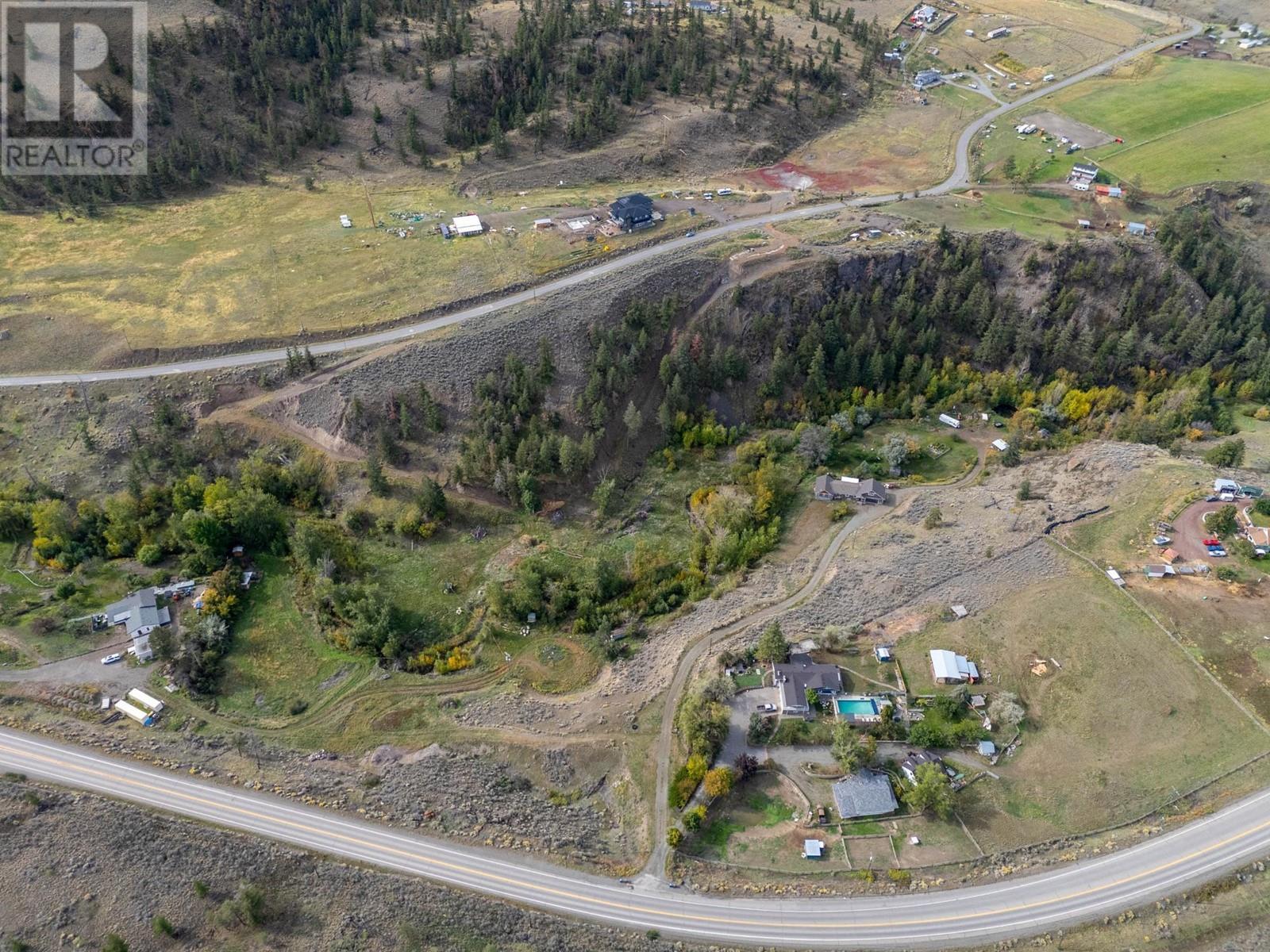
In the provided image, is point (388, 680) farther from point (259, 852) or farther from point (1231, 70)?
point (1231, 70)

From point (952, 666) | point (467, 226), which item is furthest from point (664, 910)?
point (467, 226)

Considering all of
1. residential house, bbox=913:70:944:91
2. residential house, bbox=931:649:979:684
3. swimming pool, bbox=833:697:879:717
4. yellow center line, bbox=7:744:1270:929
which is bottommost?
yellow center line, bbox=7:744:1270:929

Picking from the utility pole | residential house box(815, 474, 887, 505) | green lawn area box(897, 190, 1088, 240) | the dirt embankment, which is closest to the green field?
the utility pole

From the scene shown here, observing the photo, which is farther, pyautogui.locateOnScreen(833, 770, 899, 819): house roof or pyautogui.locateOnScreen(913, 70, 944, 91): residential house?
pyautogui.locateOnScreen(913, 70, 944, 91): residential house

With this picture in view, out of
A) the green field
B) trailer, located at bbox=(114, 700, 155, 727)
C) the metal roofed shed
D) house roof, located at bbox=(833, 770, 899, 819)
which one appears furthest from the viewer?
the metal roofed shed

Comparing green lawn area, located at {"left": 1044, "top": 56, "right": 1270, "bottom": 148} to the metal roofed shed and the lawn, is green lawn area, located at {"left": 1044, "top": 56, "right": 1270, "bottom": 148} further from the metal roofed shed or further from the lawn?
the metal roofed shed

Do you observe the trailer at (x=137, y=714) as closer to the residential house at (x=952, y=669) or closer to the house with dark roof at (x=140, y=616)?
the house with dark roof at (x=140, y=616)

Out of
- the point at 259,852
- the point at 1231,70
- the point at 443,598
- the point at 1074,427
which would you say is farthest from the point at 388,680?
the point at 1231,70

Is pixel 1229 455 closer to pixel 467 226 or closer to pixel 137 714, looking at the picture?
pixel 467 226
